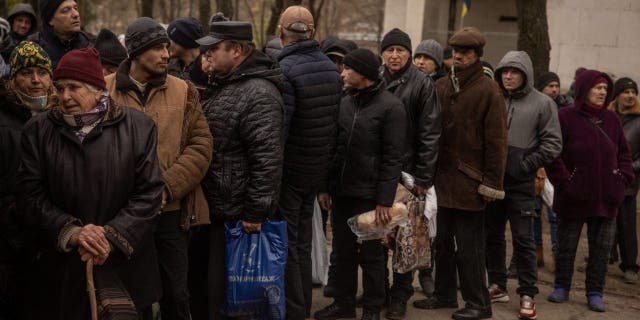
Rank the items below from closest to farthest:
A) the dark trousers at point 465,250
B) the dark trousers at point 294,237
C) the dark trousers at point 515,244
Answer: the dark trousers at point 294,237, the dark trousers at point 465,250, the dark trousers at point 515,244

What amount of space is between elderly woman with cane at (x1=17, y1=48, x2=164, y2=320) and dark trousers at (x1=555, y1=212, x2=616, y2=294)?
4269 mm

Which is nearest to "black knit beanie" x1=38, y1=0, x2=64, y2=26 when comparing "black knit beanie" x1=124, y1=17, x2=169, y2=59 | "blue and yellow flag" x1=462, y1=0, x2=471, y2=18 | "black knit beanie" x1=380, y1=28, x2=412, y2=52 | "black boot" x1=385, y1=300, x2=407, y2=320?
"black knit beanie" x1=124, y1=17, x2=169, y2=59

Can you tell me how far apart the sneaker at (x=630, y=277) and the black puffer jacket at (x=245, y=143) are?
481 centimetres

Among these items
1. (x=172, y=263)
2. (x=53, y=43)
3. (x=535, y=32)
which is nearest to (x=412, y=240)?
(x=172, y=263)

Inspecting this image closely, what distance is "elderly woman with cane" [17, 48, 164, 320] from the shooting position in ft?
12.7

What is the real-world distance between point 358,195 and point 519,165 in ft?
5.41

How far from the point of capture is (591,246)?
277 inches

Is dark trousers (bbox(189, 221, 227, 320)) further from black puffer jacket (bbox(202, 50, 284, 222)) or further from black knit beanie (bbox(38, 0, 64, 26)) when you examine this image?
black knit beanie (bbox(38, 0, 64, 26))

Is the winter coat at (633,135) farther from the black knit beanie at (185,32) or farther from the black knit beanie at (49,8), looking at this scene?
the black knit beanie at (49,8)

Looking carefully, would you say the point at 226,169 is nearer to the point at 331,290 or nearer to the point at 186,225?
the point at 186,225

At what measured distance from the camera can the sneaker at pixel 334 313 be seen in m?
6.08

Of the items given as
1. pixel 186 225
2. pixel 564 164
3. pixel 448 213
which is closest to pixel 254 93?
pixel 186 225

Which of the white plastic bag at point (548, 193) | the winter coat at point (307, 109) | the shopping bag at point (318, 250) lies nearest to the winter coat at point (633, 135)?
the white plastic bag at point (548, 193)

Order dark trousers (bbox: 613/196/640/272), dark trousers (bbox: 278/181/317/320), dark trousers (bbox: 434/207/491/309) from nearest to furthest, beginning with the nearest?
dark trousers (bbox: 278/181/317/320)
dark trousers (bbox: 434/207/491/309)
dark trousers (bbox: 613/196/640/272)
